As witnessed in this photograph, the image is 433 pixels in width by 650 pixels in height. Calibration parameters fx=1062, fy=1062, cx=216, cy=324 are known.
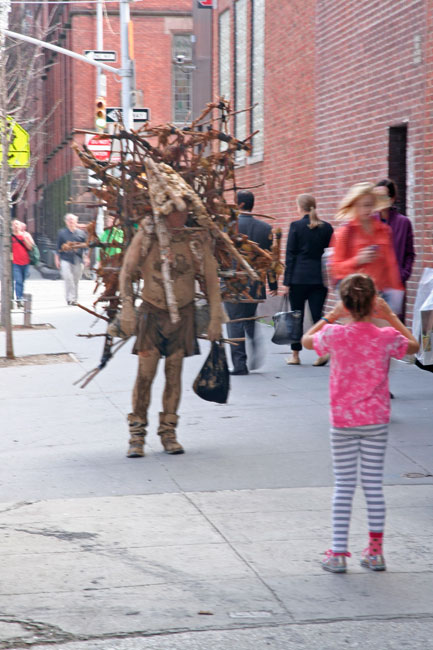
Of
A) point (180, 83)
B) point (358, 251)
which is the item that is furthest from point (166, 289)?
point (180, 83)

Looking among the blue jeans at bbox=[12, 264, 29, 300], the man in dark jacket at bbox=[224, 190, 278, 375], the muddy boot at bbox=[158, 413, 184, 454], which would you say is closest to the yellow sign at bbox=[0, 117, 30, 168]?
the man in dark jacket at bbox=[224, 190, 278, 375]

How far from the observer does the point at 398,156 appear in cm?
1273

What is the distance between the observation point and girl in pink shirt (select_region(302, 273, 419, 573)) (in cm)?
489

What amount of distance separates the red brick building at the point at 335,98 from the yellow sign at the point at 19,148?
133 inches

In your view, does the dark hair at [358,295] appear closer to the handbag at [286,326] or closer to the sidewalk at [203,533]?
the sidewalk at [203,533]

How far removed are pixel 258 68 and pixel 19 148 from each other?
246 inches

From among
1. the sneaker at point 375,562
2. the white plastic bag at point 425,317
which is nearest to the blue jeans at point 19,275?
the white plastic bag at point 425,317

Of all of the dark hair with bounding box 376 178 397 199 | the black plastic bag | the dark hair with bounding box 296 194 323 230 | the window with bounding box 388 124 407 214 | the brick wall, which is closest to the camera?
the black plastic bag

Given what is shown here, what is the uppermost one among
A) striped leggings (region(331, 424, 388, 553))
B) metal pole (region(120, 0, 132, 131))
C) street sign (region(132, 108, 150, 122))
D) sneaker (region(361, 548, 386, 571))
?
metal pole (region(120, 0, 132, 131))

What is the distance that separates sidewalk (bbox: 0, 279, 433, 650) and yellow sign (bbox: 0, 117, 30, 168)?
19.0 feet

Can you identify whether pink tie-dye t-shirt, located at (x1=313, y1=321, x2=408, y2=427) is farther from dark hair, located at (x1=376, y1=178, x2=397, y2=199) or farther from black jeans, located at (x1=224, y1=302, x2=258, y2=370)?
black jeans, located at (x1=224, y1=302, x2=258, y2=370)

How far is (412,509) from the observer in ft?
19.6

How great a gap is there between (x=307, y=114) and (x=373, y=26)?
316cm

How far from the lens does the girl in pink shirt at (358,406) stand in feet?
16.1
